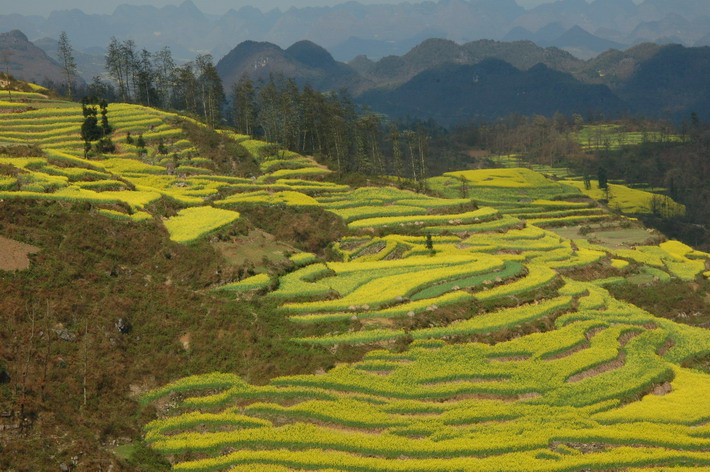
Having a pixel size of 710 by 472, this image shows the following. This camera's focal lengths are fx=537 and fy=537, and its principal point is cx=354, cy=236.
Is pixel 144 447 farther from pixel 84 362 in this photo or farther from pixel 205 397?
pixel 84 362

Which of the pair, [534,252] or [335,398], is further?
[534,252]

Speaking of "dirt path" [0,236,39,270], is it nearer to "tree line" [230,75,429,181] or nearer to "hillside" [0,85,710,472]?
"hillside" [0,85,710,472]

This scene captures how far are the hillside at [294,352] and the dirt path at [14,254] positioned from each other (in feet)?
0.61

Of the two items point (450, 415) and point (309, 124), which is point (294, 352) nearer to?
point (450, 415)

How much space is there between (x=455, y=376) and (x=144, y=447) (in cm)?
1512

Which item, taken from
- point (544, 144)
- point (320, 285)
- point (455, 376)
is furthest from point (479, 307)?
point (544, 144)

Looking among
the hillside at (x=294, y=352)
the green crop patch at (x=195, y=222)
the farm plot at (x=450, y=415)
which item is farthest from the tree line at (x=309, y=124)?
the farm plot at (x=450, y=415)

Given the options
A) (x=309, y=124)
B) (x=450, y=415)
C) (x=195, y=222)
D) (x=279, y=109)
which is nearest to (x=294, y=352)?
(x=450, y=415)

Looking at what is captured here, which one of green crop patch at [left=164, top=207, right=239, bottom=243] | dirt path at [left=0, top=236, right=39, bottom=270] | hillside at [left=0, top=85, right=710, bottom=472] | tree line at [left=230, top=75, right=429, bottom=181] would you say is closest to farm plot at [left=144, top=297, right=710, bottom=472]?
hillside at [left=0, top=85, right=710, bottom=472]

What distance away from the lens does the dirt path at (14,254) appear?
28766 mm

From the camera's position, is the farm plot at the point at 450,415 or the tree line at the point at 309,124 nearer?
the farm plot at the point at 450,415

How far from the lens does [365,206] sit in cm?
6053

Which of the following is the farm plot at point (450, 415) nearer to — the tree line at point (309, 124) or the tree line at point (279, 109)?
the tree line at point (279, 109)

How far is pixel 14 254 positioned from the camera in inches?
1163
